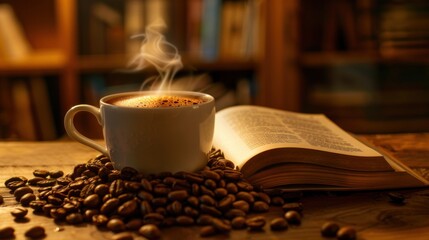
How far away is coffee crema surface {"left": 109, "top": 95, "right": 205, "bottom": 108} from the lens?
0.87m

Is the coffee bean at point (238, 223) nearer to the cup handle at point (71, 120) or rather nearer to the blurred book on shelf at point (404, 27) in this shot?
the cup handle at point (71, 120)

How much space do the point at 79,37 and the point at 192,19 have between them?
47 centimetres

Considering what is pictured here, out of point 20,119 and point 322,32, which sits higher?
point 322,32

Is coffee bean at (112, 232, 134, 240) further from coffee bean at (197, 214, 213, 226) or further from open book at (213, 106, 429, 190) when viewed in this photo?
open book at (213, 106, 429, 190)

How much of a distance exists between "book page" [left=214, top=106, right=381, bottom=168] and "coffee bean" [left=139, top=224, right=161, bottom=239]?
0.22m

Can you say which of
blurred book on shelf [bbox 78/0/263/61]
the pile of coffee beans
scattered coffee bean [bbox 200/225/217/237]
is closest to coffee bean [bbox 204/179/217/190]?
the pile of coffee beans

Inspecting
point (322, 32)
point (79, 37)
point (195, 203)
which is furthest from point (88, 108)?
point (322, 32)

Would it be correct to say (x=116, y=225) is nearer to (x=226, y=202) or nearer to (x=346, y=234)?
(x=226, y=202)

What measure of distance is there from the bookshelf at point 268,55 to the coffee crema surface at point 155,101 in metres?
1.43

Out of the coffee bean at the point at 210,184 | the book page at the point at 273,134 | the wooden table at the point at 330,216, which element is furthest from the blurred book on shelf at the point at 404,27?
the coffee bean at the point at 210,184

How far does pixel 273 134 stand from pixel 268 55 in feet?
4.70

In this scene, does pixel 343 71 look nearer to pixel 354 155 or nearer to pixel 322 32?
pixel 322 32

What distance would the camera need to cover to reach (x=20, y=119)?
7.62 feet

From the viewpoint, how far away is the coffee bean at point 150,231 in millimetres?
702
